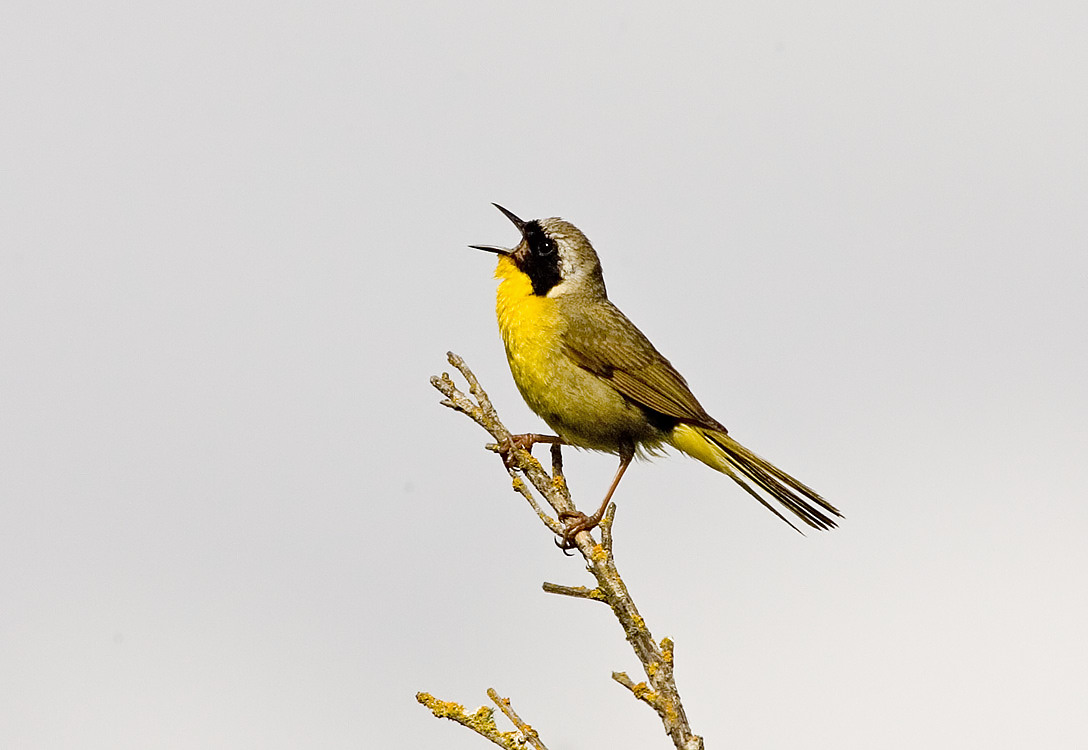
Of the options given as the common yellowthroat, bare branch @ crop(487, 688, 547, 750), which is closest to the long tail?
the common yellowthroat

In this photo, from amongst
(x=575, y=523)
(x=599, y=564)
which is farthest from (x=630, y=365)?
(x=599, y=564)

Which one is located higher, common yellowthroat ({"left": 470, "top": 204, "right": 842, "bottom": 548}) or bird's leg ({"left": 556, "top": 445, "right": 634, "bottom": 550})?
common yellowthroat ({"left": 470, "top": 204, "right": 842, "bottom": 548})

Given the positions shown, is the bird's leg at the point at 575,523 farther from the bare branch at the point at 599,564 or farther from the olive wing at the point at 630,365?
the olive wing at the point at 630,365

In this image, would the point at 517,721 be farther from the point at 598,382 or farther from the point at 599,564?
the point at 598,382

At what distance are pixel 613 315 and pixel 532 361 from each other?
2.76ft

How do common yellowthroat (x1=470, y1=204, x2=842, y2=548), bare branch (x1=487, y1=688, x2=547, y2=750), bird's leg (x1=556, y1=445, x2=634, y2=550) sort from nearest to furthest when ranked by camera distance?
bare branch (x1=487, y1=688, x2=547, y2=750), bird's leg (x1=556, y1=445, x2=634, y2=550), common yellowthroat (x1=470, y1=204, x2=842, y2=548)

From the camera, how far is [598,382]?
8.30 meters

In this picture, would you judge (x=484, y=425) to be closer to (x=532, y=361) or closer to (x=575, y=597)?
(x=575, y=597)

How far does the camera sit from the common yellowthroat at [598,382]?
26.3 ft

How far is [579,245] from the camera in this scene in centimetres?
909

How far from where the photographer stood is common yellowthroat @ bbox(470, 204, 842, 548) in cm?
803

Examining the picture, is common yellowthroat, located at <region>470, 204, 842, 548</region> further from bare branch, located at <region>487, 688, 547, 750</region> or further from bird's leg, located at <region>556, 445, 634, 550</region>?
bare branch, located at <region>487, 688, 547, 750</region>

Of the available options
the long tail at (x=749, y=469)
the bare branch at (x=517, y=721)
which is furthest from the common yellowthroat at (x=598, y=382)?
the bare branch at (x=517, y=721)

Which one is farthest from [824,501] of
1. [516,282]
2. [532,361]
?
[516,282]
